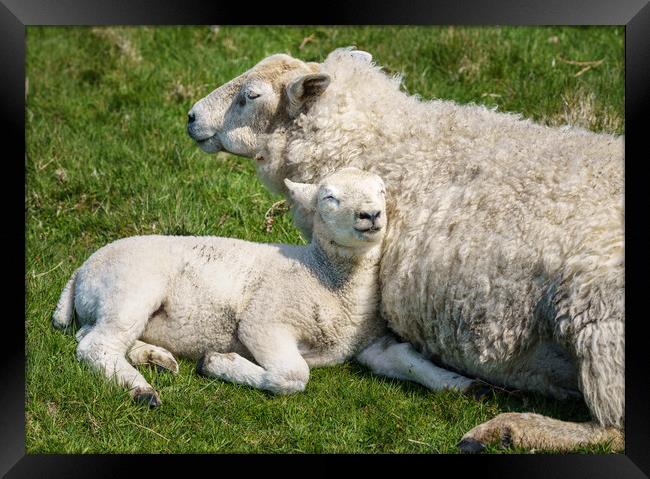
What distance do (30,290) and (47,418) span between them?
1587 mm

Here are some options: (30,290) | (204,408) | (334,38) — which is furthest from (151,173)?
(204,408)

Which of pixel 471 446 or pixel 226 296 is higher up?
pixel 226 296

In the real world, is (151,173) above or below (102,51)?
below

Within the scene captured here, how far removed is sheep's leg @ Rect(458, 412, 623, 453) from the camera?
18.4 feet

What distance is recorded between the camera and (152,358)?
6.66 meters

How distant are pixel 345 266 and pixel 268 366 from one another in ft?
2.47

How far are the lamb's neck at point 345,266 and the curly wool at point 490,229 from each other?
0.35 ft

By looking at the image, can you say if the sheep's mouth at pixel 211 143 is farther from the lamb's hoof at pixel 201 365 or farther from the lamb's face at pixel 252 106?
the lamb's hoof at pixel 201 365

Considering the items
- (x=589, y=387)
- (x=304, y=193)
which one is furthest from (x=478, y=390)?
(x=304, y=193)

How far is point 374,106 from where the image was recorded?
281 inches

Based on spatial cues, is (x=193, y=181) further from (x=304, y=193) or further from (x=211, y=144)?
(x=304, y=193)

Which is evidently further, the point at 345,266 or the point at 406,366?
the point at 345,266

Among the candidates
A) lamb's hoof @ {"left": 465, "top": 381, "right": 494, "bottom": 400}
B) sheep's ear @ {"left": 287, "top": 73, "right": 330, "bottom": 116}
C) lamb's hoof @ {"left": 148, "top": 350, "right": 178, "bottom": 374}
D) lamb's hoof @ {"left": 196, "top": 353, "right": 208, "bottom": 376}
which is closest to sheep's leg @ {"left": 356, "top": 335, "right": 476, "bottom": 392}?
lamb's hoof @ {"left": 465, "top": 381, "right": 494, "bottom": 400}
